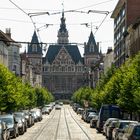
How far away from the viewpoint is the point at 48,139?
4500 centimetres

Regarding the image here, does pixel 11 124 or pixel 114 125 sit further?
pixel 11 124

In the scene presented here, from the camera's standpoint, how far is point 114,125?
1662 inches

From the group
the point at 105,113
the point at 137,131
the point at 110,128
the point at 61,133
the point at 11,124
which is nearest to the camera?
the point at 137,131

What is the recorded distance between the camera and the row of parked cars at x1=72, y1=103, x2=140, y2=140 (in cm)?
2711

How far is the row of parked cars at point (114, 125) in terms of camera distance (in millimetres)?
27111

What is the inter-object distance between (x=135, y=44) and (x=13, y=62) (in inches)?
2189

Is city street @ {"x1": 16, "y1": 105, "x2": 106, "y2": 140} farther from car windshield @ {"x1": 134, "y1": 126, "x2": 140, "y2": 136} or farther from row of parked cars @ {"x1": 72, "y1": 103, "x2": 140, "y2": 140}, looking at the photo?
car windshield @ {"x1": 134, "y1": 126, "x2": 140, "y2": 136}

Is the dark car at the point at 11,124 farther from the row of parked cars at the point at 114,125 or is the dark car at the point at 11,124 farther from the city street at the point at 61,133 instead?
the row of parked cars at the point at 114,125

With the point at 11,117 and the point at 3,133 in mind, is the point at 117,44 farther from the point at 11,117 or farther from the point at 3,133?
the point at 3,133

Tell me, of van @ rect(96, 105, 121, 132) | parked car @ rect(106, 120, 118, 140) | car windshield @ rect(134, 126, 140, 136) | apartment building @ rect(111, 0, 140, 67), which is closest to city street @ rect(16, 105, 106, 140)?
van @ rect(96, 105, 121, 132)

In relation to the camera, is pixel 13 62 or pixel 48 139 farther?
pixel 13 62

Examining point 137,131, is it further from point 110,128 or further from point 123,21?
point 123,21

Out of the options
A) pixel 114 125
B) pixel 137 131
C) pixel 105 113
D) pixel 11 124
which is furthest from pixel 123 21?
pixel 137 131

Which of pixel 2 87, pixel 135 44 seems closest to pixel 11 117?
pixel 2 87
